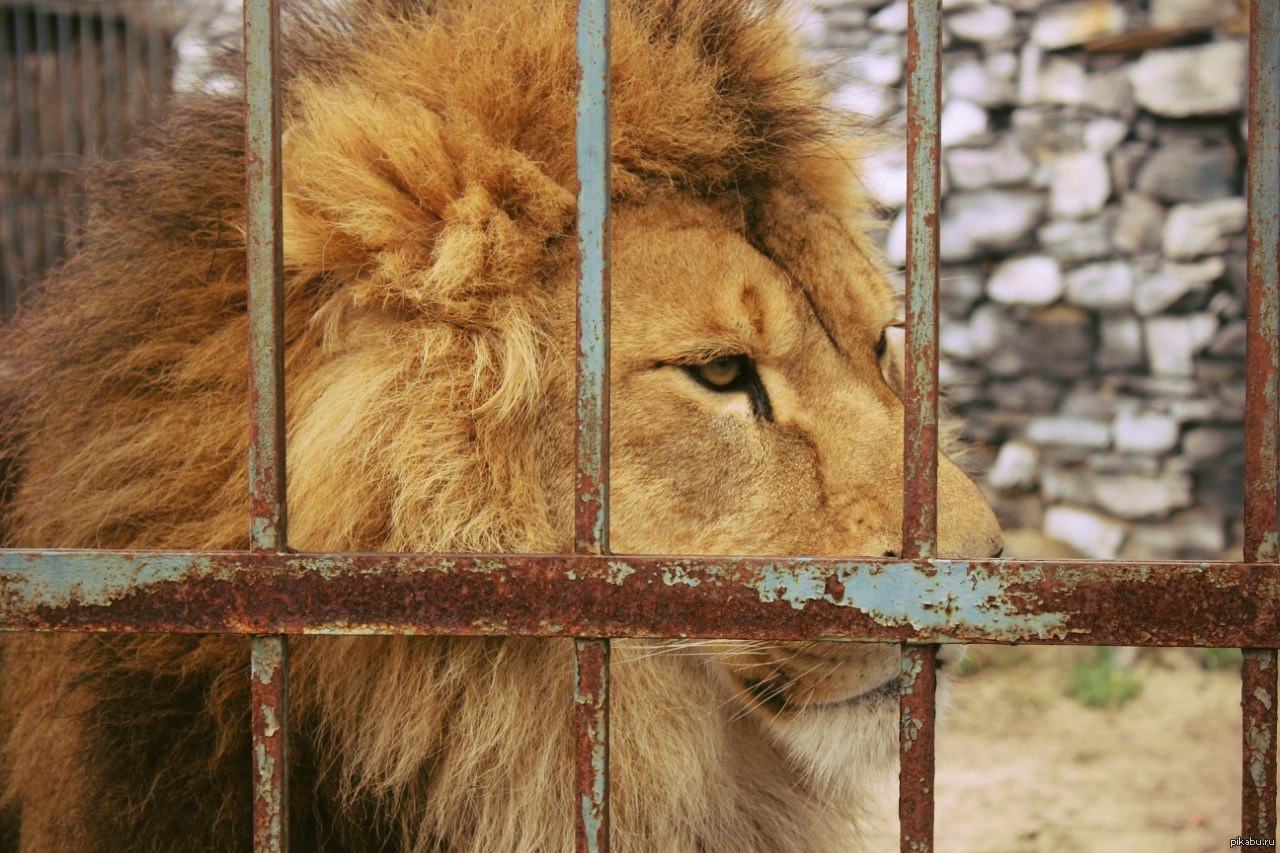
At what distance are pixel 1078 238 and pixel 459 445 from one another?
4787mm

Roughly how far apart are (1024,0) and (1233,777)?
376 centimetres

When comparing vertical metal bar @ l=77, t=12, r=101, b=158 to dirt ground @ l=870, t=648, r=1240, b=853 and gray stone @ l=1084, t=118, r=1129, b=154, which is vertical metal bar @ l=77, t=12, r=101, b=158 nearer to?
gray stone @ l=1084, t=118, r=1129, b=154

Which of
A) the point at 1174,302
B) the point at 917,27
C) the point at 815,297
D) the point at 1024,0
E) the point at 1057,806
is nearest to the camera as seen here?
the point at 917,27

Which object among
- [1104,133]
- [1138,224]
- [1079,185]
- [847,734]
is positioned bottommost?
[847,734]

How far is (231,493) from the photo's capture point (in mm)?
1795

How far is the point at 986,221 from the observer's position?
6.02m

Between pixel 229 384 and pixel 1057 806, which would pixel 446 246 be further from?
pixel 1057 806

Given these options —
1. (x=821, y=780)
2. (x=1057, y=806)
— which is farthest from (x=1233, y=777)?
(x=821, y=780)

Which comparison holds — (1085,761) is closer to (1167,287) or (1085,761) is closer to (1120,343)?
(1120,343)

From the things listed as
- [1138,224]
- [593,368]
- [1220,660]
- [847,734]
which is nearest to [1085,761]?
[1220,660]

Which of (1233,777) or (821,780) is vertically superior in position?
(821,780)

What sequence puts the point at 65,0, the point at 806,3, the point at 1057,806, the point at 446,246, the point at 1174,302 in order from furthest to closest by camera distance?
the point at 65,0
the point at 1174,302
the point at 1057,806
the point at 806,3
the point at 446,246

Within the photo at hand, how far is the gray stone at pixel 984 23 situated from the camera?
234 inches

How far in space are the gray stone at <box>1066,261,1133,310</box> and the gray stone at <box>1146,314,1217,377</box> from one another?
0.60 ft
